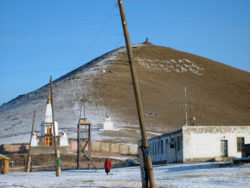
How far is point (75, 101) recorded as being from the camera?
395 feet

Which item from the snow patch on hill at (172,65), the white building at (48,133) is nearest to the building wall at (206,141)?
the white building at (48,133)

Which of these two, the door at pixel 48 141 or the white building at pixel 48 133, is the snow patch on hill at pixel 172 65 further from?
the door at pixel 48 141

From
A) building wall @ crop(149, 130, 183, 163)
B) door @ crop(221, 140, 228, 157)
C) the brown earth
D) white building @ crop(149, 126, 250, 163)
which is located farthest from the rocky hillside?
door @ crop(221, 140, 228, 157)

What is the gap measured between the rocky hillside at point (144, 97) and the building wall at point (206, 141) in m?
37.5

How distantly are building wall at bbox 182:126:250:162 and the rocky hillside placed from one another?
123 ft

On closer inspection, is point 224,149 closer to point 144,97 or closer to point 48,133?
point 48,133

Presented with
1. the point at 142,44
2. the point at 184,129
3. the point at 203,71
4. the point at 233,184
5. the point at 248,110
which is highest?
the point at 142,44

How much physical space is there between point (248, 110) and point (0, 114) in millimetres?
64695

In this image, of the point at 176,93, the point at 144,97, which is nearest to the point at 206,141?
the point at 144,97

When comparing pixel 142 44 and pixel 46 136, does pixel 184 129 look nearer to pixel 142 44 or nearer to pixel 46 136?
pixel 46 136

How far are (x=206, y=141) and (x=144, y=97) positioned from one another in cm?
8171

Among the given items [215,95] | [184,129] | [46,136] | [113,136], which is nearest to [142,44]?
[215,95]

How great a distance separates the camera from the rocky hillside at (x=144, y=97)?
103 metres

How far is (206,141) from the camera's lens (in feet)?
140
